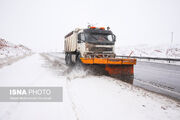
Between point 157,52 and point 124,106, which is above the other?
point 157,52

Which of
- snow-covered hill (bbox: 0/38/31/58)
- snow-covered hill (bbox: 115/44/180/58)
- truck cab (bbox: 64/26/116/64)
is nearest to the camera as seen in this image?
truck cab (bbox: 64/26/116/64)

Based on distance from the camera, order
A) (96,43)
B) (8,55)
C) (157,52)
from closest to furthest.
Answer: (96,43)
(8,55)
(157,52)

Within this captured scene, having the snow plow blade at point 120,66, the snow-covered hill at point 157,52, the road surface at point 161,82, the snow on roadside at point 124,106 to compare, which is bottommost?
the road surface at point 161,82

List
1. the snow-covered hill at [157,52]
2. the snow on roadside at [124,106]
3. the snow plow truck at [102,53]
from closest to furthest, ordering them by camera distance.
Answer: the snow on roadside at [124,106] → the snow plow truck at [102,53] → the snow-covered hill at [157,52]

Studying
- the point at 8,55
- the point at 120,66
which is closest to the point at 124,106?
the point at 120,66

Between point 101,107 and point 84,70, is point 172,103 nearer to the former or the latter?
point 101,107

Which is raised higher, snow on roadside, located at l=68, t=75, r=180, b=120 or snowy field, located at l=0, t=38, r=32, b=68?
snowy field, located at l=0, t=38, r=32, b=68

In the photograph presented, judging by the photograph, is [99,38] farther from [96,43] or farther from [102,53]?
[102,53]

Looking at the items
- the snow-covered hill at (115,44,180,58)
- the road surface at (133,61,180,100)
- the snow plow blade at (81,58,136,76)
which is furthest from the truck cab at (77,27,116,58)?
the snow-covered hill at (115,44,180,58)

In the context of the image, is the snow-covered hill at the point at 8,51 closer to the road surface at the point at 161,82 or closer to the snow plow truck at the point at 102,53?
the snow plow truck at the point at 102,53

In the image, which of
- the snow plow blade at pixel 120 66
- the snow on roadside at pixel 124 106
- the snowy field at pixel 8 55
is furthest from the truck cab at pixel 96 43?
the snowy field at pixel 8 55

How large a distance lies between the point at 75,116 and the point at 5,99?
2293mm

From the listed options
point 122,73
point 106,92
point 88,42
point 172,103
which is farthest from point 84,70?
point 172,103

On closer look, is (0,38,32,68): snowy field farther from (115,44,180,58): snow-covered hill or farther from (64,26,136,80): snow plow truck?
(115,44,180,58): snow-covered hill
